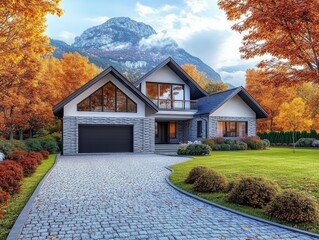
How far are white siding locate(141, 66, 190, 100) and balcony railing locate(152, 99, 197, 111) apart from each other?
26.8 inches

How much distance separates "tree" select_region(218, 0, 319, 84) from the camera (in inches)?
266

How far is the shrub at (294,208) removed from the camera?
521cm

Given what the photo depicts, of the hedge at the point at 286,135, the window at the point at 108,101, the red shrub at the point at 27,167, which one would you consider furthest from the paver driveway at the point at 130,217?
the hedge at the point at 286,135

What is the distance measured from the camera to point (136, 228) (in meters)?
4.91

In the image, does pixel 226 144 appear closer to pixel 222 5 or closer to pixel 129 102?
pixel 129 102

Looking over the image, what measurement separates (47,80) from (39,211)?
71.2ft

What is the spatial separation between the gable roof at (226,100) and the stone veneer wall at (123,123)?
5901mm

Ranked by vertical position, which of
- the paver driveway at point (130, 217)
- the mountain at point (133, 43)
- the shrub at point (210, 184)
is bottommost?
the paver driveway at point (130, 217)

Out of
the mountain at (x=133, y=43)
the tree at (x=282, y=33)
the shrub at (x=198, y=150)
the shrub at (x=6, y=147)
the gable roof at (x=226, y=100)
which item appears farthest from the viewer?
the mountain at (x=133, y=43)

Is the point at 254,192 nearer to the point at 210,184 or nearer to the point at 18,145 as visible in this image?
the point at 210,184

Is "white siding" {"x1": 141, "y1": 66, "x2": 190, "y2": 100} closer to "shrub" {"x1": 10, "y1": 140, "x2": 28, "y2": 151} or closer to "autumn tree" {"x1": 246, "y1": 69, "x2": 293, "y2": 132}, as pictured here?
"shrub" {"x1": 10, "y1": 140, "x2": 28, "y2": 151}

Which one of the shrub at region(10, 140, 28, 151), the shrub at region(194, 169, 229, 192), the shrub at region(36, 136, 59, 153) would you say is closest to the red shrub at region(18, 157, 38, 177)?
the shrub at region(194, 169, 229, 192)

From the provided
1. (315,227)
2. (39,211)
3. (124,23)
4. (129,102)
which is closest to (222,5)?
(315,227)

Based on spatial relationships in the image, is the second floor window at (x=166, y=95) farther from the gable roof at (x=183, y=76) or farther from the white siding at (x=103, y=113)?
the white siding at (x=103, y=113)
